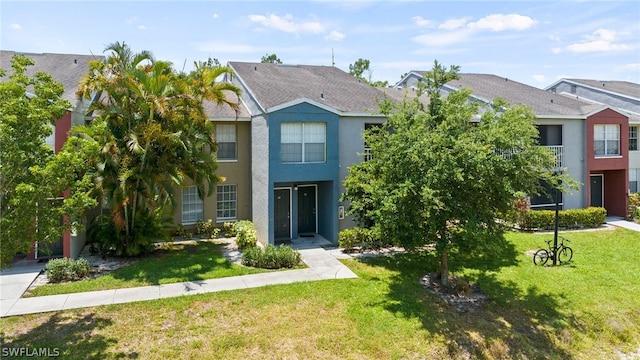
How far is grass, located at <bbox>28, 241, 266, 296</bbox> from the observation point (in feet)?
41.0

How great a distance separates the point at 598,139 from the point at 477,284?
15.4 meters

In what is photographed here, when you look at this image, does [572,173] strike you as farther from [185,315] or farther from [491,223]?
[185,315]

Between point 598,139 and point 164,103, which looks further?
point 598,139

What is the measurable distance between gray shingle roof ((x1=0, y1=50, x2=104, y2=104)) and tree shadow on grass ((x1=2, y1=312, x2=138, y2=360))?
9547 mm

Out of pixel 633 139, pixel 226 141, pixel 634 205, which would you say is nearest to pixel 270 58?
pixel 226 141

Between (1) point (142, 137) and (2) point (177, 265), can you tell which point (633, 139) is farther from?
(1) point (142, 137)

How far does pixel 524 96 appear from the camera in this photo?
25.6m

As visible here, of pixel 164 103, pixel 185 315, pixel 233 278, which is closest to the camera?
pixel 185 315

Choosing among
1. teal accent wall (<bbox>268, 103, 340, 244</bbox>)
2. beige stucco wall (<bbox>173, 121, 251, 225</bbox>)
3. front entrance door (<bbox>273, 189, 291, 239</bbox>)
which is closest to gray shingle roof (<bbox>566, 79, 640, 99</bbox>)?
teal accent wall (<bbox>268, 103, 340, 244</bbox>)

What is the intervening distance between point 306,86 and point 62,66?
11.8m

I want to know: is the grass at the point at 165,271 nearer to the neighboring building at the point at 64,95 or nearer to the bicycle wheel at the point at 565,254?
the neighboring building at the point at 64,95

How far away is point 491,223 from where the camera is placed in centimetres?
1237

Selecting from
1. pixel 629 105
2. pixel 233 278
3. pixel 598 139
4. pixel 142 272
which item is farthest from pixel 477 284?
pixel 629 105

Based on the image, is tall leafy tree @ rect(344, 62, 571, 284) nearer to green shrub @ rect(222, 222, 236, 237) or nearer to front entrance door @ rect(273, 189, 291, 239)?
front entrance door @ rect(273, 189, 291, 239)
